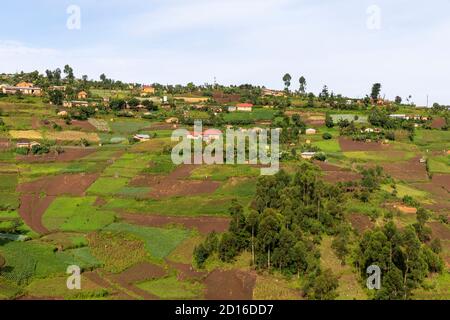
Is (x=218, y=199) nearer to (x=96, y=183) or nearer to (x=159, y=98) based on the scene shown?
(x=96, y=183)

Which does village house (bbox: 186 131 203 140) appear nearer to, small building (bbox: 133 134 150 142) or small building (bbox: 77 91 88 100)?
small building (bbox: 133 134 150 142)

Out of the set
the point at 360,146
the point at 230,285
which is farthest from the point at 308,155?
the point at 230,285

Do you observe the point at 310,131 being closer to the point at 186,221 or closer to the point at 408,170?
the point at 408,170

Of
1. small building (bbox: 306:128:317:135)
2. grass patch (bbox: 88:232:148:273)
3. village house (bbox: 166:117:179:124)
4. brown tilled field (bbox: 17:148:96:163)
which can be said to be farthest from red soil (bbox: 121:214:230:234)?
village house (bbox: 166:117:179:124)

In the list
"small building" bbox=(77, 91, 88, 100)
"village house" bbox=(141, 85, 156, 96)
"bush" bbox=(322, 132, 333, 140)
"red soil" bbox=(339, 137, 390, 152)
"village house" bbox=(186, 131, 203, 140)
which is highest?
"village house" bbox=(141, 85, 156, 96)

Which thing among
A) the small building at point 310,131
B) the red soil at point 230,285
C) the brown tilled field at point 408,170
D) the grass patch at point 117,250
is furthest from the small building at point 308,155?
the red soil at point 230,285
